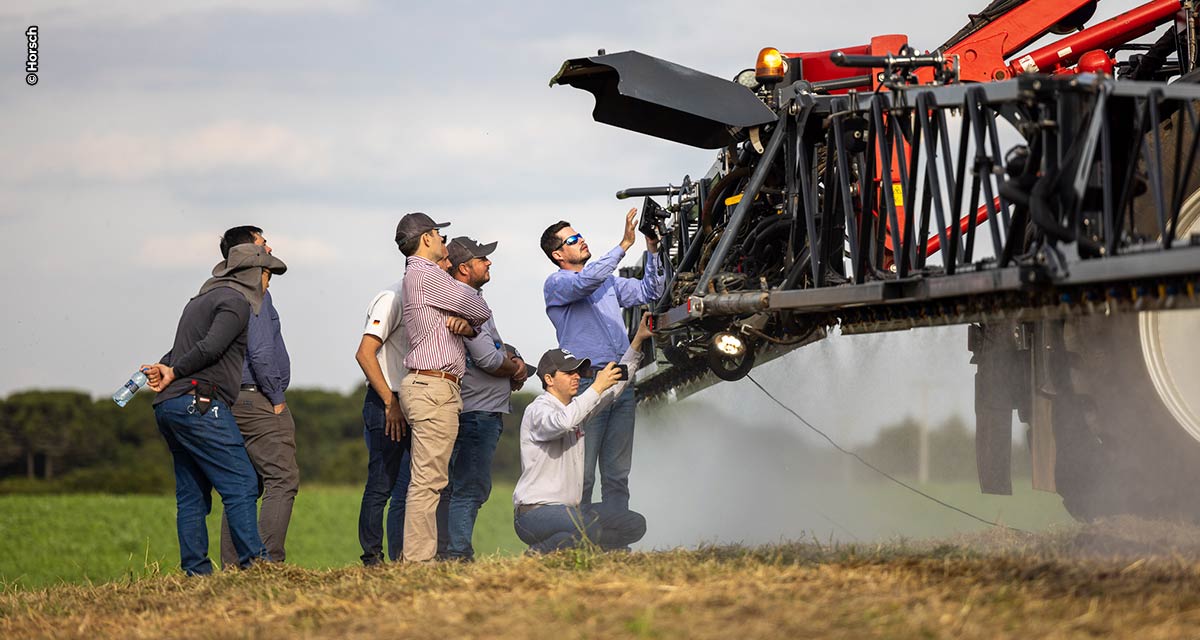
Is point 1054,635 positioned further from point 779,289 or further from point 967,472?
point 967,472

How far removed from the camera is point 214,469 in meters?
7.92

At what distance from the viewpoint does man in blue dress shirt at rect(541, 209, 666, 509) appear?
362 inches

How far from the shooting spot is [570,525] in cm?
793

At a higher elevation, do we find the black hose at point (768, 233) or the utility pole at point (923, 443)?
the black hose at point (768, 233)

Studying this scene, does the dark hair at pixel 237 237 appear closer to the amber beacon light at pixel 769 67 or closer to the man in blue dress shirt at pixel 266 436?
the man in blue dress shirt at pixel 266 436

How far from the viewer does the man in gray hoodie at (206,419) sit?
7.88m

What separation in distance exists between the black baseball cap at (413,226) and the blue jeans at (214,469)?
1.42 meters

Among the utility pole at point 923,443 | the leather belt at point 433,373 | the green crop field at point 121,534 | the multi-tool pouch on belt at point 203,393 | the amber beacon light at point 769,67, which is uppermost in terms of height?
the amber beacon light at point 769,67

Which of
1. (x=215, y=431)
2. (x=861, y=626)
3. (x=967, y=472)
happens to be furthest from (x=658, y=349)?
(x=861, y=626)

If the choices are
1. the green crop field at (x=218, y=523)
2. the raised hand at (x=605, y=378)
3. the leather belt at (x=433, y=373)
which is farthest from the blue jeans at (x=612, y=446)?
the green crop field at (x=218, y=523)

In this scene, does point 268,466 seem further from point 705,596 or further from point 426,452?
point 705,596

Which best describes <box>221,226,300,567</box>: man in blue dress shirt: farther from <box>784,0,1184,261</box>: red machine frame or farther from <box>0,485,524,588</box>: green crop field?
<box>0,485,524,588</box>: green crop field

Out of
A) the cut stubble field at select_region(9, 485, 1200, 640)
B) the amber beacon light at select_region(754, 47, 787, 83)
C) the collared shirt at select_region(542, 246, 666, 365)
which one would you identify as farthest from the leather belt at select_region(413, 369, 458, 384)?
the amber beacon light at select_region(754, 47, 787, 83)

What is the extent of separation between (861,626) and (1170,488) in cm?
394
